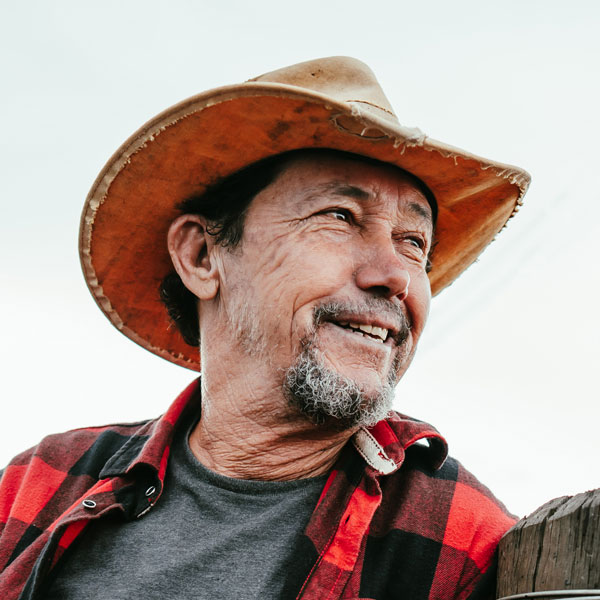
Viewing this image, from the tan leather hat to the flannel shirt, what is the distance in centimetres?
76

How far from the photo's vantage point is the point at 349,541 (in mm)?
2158

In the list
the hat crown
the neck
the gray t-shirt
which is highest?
the hat crown

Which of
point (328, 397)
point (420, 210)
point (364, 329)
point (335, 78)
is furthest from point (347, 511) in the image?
point (335, 78)

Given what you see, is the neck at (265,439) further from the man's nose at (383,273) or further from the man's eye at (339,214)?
the man's eye at (339,214)

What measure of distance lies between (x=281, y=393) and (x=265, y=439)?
0.20m

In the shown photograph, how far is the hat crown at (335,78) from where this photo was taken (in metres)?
2.74

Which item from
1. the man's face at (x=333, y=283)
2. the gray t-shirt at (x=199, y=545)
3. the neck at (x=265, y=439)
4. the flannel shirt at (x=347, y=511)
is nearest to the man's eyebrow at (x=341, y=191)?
the man's face at (x=333, y=283)

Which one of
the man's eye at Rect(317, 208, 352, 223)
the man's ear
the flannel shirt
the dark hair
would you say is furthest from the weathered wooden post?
the man's ear

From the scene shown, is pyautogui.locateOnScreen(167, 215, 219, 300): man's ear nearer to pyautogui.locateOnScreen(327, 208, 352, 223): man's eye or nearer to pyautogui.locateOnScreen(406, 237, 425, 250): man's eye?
pyautogui.locateOnScreen(327, 208, 352, 223): man's eye

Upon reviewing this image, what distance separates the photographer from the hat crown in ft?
9.00

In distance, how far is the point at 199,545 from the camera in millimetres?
2340

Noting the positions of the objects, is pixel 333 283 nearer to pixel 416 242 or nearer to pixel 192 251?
pixel 416 242

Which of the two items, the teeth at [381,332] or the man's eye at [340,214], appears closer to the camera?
the teeth at [381,332]

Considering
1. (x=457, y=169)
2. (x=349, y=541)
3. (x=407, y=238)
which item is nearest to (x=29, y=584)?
(x=349, y=541)
